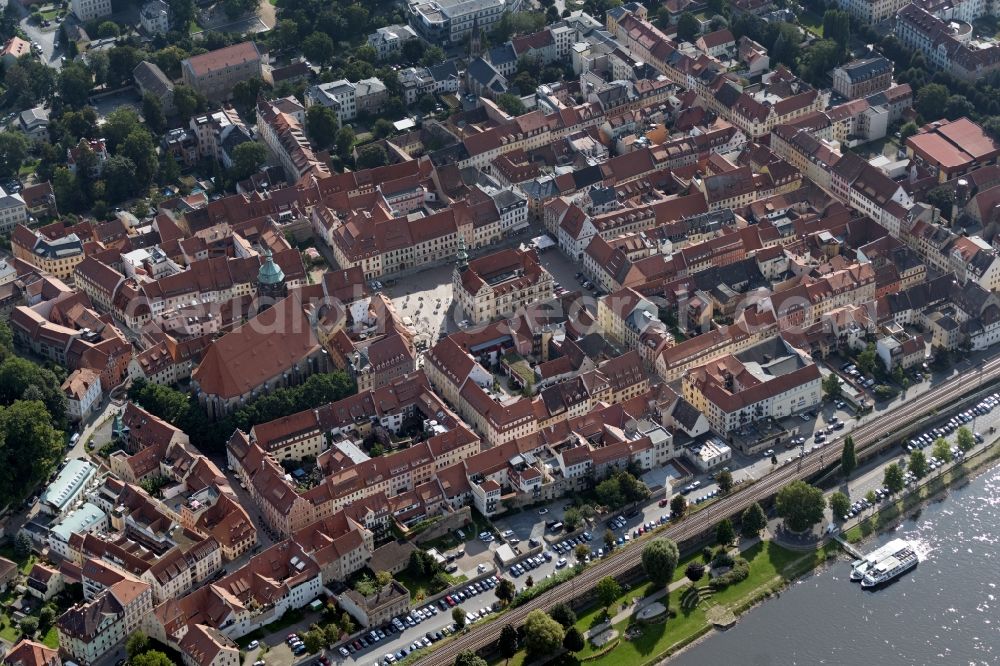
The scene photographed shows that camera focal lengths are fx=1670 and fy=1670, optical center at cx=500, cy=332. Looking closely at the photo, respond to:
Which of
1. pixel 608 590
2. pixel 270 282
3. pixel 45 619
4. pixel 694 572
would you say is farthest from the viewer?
pixel 270 282

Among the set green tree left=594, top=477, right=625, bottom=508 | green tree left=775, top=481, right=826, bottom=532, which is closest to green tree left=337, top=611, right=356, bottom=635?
green tree left=594, top=477, right=625, bottom=508

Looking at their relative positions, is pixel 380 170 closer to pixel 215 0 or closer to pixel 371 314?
pixel 371 314

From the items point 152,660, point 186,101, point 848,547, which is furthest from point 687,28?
point 152,660

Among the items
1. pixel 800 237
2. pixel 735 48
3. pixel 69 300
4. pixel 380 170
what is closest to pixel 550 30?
pixel 735 48

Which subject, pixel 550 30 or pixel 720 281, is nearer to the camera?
pixel 720 281

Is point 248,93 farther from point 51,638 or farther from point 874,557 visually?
point 874,557

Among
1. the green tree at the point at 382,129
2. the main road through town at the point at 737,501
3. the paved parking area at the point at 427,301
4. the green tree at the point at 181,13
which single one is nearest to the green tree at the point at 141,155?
the green tree at the point at 382,129

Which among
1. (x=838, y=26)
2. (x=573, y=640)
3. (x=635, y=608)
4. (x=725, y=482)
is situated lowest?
(x=635, y=608)
